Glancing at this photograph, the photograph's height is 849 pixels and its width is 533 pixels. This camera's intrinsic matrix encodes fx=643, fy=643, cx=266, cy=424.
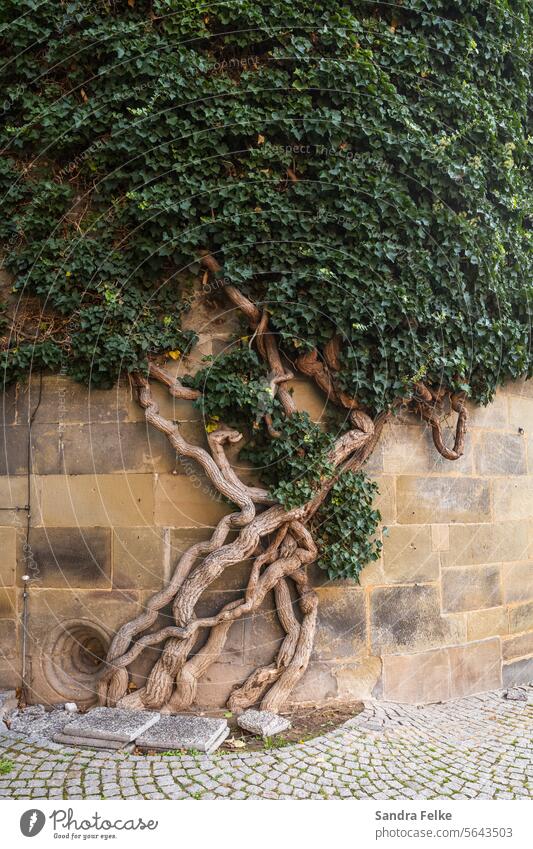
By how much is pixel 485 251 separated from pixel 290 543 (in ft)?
10.9

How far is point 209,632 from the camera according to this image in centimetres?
544

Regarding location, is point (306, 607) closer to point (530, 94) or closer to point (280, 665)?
point (280, 665)

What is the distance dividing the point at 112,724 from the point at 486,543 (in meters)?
3.95

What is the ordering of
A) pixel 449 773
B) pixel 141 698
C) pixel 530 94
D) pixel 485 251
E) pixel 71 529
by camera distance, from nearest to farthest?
pixel 449 773 → pixel 141 698 → pixel 71 529 → pixel 485 251 → pixel 530 94

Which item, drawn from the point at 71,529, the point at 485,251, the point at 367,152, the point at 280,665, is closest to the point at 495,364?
the point at 485,251

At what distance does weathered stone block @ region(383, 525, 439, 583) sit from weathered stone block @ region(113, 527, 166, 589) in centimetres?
202

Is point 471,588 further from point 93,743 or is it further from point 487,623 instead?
point 93,743

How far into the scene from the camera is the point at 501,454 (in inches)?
266

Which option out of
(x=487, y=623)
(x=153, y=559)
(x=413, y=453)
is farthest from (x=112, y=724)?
(x=487, y=623)

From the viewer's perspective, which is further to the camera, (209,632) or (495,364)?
(495,364)

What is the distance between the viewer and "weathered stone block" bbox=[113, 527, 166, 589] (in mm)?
5438

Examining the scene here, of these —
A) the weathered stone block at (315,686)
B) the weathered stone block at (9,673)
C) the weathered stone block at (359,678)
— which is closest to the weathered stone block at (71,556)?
the weathered stone block at (9,673)

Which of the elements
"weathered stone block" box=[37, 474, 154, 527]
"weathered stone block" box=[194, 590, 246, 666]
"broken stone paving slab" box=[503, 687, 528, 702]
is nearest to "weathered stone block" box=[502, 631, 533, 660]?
"broken stone paving slab" box=[503, 687, 528, 702]

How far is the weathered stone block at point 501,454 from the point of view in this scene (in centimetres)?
657
